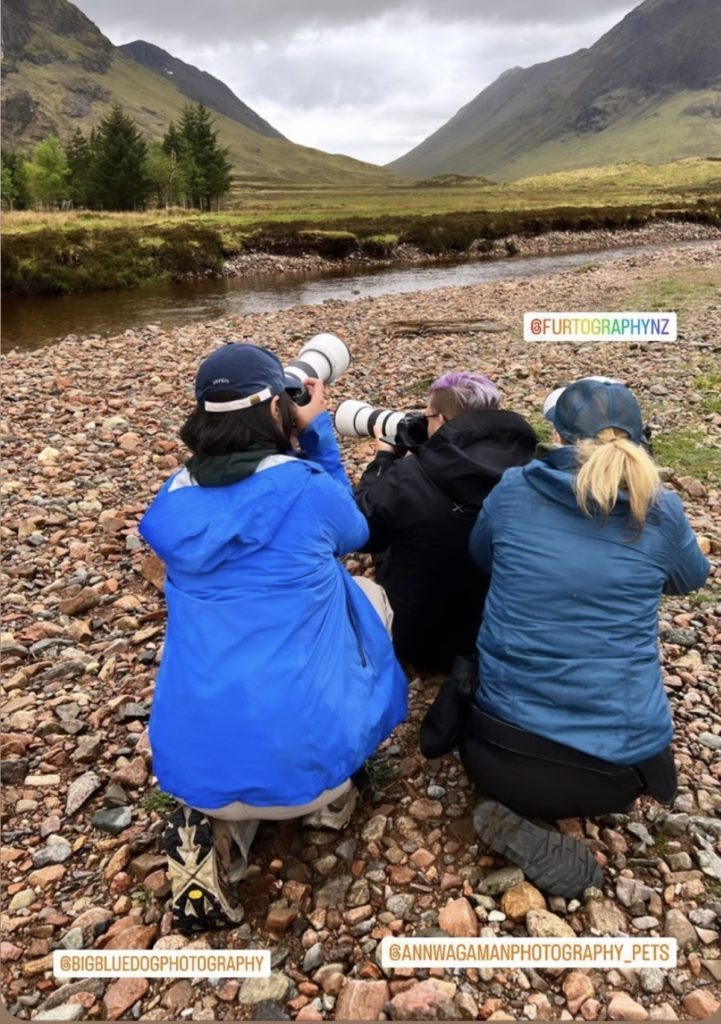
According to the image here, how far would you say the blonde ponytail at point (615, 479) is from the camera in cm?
205

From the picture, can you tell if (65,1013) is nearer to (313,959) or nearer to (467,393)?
(313,959)

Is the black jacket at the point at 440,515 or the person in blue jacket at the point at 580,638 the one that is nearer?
the person in blue jacket at the point at 580,638

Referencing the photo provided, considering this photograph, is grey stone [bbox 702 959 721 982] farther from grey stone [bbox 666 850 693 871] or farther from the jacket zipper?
the jacket zipper

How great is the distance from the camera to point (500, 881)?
88.4 inches

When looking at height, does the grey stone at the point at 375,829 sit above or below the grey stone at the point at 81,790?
above

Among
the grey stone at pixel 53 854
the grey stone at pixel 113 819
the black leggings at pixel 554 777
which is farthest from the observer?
the grey stone at pixel 113 819

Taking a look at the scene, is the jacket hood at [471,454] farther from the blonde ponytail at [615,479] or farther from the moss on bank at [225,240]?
the moss on bank at [225,240]

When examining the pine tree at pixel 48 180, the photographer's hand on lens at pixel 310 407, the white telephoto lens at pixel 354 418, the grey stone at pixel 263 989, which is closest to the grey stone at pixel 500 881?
the grey stone at pixel 263 989

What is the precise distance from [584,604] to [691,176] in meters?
106

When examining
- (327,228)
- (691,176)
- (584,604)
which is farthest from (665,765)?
(691,176)

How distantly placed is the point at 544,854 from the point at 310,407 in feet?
5.79

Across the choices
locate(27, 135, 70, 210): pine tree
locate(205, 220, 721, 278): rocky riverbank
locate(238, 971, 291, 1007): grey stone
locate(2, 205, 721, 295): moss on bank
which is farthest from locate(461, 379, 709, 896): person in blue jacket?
locate(27, 135, 70, 210): pine tree

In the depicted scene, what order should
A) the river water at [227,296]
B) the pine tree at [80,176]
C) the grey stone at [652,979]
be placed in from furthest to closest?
1. the pine tree at [80,176]
2. the river water at [227,296]
3. the grey stone at [652,979]

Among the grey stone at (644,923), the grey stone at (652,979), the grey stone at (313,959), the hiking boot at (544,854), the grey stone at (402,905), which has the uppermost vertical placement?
the hiking boot at (544,854)
